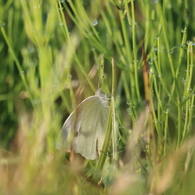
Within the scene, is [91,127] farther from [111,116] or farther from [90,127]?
[111,116]

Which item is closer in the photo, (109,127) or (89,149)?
(109,127)

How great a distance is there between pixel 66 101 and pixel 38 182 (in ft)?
1.88

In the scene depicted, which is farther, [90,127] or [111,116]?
[90,127]

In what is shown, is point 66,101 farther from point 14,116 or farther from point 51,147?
point 14,116

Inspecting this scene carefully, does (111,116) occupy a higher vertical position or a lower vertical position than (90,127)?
higher

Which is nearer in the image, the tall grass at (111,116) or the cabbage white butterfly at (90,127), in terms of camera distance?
the tall grass at (111,116)

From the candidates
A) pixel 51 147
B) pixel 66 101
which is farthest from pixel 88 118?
pixel 51 147

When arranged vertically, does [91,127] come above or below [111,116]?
below

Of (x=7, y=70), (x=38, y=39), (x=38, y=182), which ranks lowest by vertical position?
(x=38, y=182)

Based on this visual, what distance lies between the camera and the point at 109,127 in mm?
955

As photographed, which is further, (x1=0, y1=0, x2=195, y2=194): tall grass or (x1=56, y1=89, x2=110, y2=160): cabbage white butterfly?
(x1=56, y1=89, x2=110, y2=160): cabbage white butterfly

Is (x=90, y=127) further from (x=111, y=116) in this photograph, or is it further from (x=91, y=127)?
(x=111, y=116)

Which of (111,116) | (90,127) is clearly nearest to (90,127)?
(90,127)

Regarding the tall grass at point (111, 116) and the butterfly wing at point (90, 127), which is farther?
the butterfly wing at point (90, 127)
